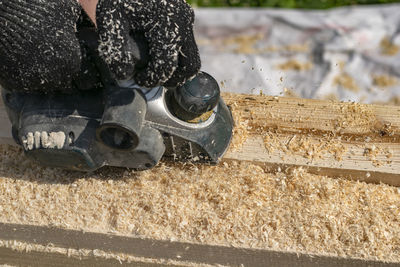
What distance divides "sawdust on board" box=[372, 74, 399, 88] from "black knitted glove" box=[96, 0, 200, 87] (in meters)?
2.07

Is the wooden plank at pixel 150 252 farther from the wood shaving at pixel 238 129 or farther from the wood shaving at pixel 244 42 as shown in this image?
the wood shaving at pixel 244 42

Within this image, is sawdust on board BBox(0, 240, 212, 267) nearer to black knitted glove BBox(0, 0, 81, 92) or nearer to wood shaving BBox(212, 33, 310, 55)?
black knitted glove BBox(0, 0, 81, 92)

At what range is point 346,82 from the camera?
2.97 m

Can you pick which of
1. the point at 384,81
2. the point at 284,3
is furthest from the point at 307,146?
the point at 284,3

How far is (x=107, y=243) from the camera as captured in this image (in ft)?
5.35

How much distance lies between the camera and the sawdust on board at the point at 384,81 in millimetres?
2951

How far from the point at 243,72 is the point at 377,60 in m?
0.91

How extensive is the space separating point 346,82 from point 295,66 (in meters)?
0.35

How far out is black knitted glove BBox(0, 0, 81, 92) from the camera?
128cm

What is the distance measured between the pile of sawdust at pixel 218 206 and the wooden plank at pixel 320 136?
0.16 feet

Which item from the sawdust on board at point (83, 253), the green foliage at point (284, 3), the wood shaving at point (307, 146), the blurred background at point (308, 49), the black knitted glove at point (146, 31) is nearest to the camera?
the black knitted glove at point (146, 31)

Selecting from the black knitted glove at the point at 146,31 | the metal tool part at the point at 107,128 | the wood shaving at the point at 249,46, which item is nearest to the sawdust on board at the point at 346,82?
the wood shaving at the point at 249,46

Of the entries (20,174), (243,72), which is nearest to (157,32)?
(20,174)

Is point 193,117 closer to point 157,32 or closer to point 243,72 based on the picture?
point 157,32
